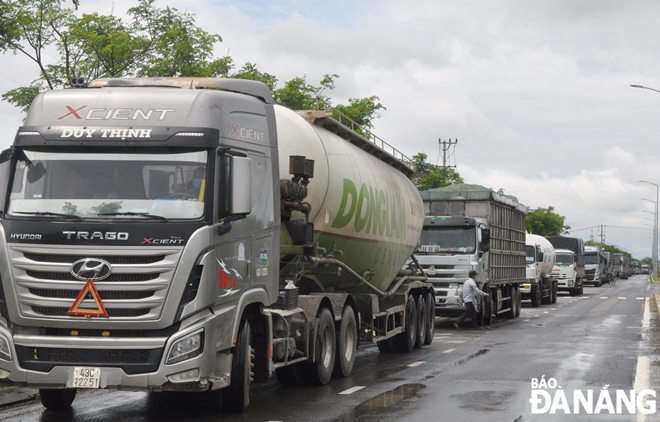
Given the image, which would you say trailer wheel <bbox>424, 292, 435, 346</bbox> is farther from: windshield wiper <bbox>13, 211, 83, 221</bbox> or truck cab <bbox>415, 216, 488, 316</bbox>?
windshield wiper <bbox>13, 211, 83, 221</bbox>

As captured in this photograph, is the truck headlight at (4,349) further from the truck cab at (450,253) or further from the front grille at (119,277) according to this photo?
the truck cab at (450,253)

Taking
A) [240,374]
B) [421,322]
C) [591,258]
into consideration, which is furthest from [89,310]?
[591,258]

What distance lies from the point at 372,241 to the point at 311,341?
134 inches

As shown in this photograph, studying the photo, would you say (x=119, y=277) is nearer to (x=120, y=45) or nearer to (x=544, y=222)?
(x=120, y=45)

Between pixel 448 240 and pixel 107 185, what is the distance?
15865 mm

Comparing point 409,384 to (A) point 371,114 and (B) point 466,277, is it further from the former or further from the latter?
(A) point 371,114

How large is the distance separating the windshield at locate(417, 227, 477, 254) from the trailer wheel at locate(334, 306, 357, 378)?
9992 mm

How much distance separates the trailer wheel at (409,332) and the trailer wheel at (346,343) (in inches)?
144

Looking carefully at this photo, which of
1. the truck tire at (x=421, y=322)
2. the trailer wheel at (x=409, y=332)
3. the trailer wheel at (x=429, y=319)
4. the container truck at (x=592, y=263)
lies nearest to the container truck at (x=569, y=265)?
the container truck at (x=592, y=263)

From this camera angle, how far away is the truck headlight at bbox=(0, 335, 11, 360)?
877 centimetres

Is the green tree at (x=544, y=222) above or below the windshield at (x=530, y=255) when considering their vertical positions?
above

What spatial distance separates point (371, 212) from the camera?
48.4 feet

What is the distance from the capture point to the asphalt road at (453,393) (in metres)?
9.95

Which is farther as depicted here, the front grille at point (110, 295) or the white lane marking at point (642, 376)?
the white lane marking at point (642, 376)
